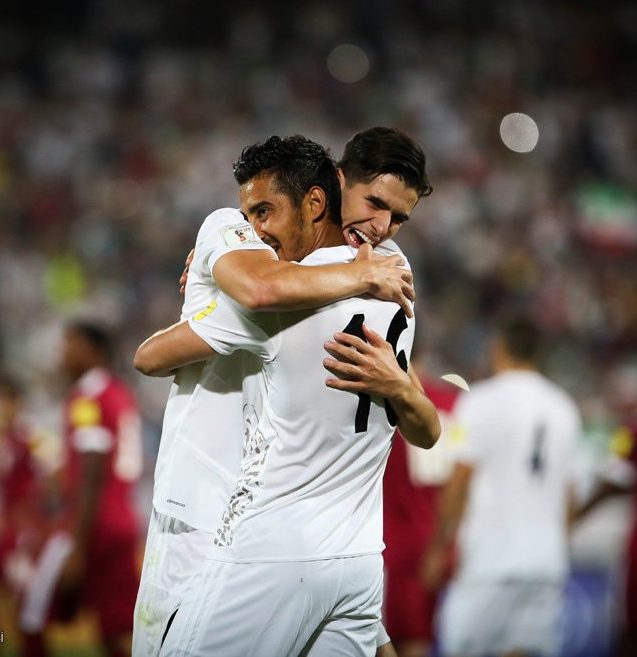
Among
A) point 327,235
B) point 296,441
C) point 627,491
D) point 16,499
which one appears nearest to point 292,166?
point 327,235

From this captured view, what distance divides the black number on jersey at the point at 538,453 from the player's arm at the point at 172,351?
374 cm

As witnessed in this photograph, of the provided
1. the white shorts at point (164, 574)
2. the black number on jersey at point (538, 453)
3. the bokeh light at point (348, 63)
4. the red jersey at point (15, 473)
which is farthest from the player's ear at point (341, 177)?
the bokeh light at point (348, 63)

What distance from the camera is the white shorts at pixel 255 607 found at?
2.80 m

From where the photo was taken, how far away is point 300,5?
18.7 meters

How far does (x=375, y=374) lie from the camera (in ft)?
9.42

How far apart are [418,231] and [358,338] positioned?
1077 centimetres

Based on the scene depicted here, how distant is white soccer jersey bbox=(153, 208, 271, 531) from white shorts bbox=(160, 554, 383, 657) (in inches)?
8.5

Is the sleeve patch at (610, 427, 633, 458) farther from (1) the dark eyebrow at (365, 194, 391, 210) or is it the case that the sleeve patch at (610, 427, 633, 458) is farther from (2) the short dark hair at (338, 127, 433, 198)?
(1) the dark eyebrow at (365, 194, 391, 210)

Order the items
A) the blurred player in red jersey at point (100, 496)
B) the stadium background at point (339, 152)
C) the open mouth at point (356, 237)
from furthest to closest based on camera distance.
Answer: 1. the stadium background at point (339, 152)
2. the blurred player in red jersey at point (100, 496)
3. the open mouth at point (356, 237)

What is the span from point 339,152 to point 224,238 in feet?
40.1

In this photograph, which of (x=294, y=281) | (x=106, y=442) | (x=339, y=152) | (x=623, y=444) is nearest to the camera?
(x=294, y=281)

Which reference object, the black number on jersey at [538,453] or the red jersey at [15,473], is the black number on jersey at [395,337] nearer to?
the black number on jersey at [538,453]

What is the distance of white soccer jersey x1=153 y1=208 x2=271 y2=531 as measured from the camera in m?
2.99

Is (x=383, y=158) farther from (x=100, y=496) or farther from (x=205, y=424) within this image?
(x=100, y=496)
